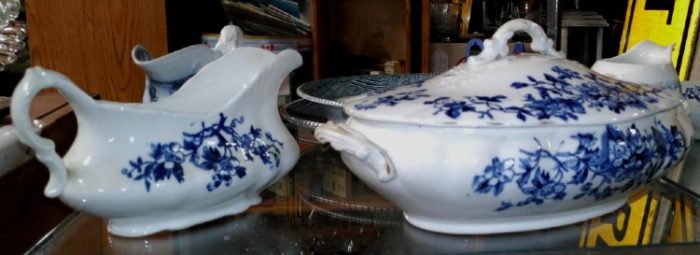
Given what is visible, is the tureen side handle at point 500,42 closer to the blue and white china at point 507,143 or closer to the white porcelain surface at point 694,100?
the blue and white china at point 507,143

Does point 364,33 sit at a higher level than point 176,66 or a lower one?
lower

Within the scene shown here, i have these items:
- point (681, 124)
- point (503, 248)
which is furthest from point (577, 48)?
point (503, 248)

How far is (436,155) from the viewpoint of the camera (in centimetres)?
40

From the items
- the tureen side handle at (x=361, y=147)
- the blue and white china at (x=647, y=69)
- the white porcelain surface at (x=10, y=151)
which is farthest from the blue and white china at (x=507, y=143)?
the white porcelain surface at (x=10, y=151)

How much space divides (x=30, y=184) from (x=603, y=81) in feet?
1.45

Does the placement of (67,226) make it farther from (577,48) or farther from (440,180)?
(577,48)

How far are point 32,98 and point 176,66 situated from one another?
22 centimetres

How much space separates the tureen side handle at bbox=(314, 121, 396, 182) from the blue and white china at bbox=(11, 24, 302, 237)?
0.08 metres

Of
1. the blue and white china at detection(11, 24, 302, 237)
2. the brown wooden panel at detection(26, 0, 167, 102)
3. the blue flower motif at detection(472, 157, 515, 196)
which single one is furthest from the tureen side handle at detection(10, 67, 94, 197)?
the brown wooden panel at detection(26, 0, 167, 102)

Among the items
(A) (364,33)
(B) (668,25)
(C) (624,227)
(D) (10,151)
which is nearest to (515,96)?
(C) (624,227)

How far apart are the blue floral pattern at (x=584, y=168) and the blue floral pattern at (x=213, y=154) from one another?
156mm

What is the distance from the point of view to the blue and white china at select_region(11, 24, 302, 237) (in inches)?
16.0

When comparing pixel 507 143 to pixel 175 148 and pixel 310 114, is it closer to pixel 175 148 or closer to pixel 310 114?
pixel 175 148

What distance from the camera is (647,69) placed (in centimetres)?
60
